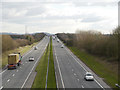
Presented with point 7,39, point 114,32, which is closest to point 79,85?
point 114,32

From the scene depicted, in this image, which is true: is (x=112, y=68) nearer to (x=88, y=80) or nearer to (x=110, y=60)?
(x=110, y=60)

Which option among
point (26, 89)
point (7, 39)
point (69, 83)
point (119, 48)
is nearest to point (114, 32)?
point (119, 48)

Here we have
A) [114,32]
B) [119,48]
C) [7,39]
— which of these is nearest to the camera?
[119,48]

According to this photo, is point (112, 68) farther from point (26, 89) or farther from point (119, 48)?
point (26, 89)

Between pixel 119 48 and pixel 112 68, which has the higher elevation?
pixel 119 48

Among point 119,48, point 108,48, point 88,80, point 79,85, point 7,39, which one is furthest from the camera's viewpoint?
→ point 7,39

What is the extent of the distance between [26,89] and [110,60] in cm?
2719

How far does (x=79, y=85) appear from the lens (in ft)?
92.5

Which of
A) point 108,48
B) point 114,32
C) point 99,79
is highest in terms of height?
point 114,32

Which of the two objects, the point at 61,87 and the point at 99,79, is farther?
the point at 99,79

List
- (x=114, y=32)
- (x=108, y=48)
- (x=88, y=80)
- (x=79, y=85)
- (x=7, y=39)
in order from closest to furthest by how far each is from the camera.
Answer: (x=79, y=85) < (x=88, y=80) < (x=108, y=48) < (x=114, y=32) < (x=7, y=39)

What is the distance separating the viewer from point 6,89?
2616 cm

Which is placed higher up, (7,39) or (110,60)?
(7,39)

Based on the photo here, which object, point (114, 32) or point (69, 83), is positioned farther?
point (114, 32)
